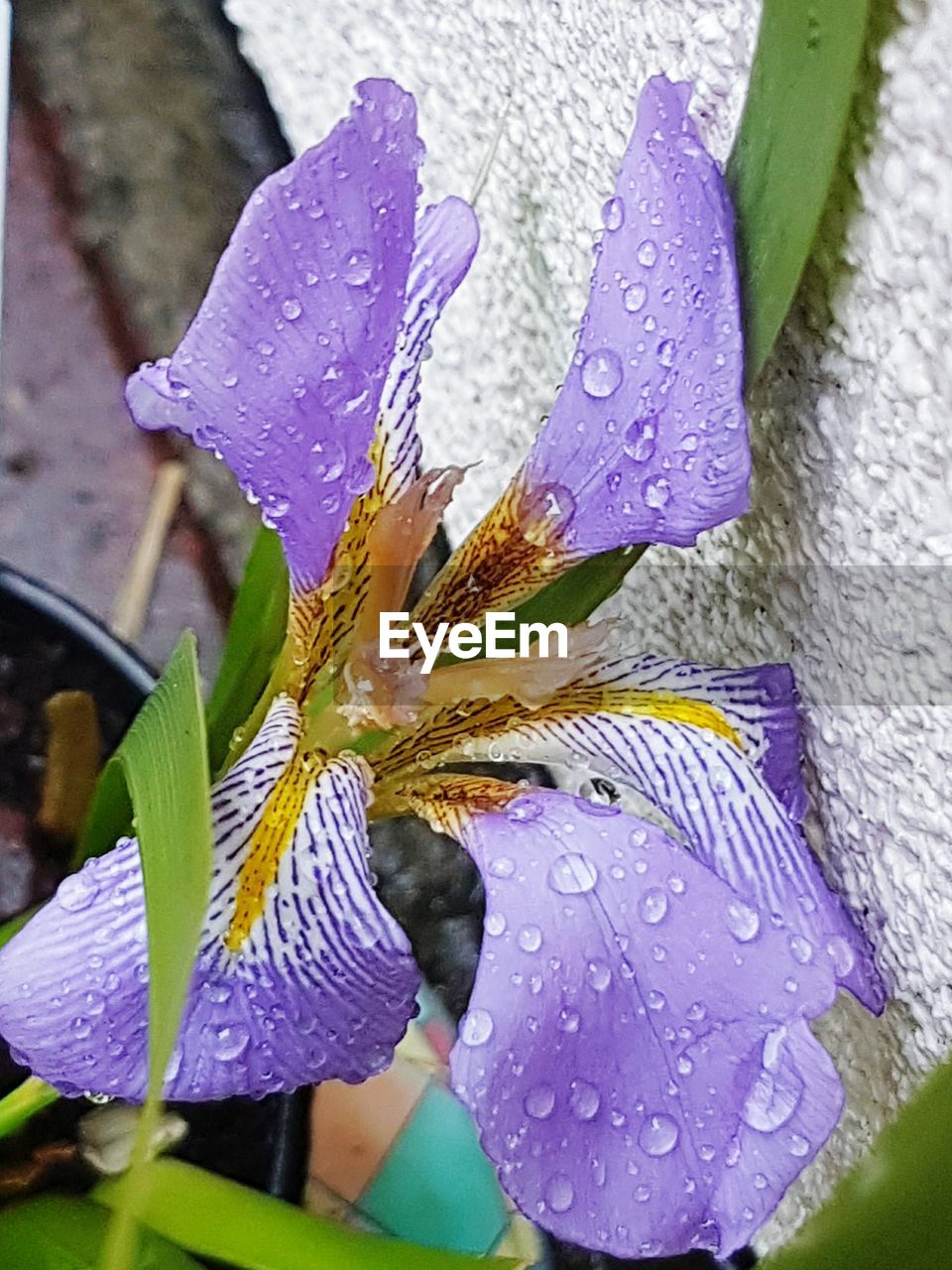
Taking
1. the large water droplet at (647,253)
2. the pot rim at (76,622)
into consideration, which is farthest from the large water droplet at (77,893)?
the pot rim at (76,622)

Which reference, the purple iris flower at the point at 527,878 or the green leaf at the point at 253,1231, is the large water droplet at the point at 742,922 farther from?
the green leaf at the point at 253,1231

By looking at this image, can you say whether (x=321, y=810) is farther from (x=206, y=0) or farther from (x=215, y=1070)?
(x=206, y=0)

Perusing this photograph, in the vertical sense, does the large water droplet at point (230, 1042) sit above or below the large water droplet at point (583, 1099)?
above

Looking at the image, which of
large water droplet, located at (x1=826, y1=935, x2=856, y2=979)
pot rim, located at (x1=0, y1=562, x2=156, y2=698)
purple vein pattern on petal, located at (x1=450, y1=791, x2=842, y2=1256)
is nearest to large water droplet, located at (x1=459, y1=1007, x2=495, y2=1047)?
purple vein pattern on petal, located at (x1=450, y1=791, x2=842, y2=1256)

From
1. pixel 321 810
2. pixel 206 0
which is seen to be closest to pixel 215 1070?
pixel 321 810

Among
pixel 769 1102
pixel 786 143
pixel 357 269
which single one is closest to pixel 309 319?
pixel 357 269

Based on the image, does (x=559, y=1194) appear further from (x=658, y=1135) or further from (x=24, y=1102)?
(x=24, y=1102)
